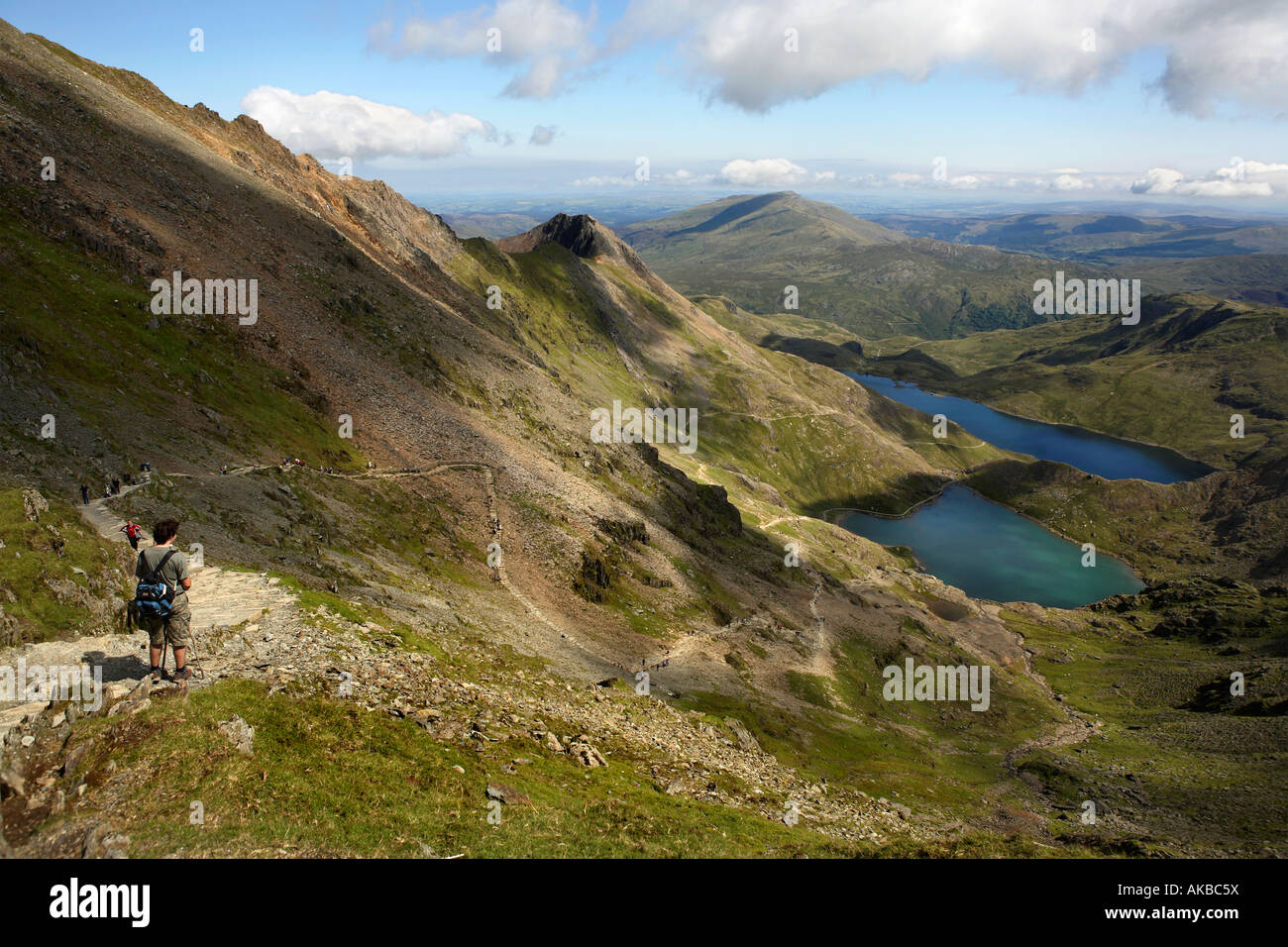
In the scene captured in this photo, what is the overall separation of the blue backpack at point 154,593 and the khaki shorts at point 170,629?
0.47 meters

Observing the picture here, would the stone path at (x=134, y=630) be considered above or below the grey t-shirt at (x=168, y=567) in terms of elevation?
below

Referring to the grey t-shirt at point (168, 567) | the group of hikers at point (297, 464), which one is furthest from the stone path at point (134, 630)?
the group of hikers at point (297, 464)

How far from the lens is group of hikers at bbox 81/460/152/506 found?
35.4 meters

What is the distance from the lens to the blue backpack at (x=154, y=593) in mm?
18578

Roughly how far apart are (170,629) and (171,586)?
1817 mm

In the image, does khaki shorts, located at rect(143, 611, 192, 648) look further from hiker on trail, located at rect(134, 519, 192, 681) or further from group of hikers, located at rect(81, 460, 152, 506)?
group of hikers, located at rect(81, 460, 152, 506)

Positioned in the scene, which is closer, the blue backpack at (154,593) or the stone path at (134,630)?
the blue backpack at (154,593)

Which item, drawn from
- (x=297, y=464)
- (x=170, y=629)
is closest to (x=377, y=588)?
(x=297, y=464)

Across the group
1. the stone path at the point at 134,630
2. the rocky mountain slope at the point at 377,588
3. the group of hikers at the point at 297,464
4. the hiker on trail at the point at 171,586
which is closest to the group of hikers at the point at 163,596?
the hiker on trail at the point at 171,586

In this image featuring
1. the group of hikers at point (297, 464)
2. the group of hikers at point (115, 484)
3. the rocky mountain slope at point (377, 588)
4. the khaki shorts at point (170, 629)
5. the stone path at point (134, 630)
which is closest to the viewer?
the rocky mountain slope at point (377, 588)

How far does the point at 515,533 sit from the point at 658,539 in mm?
28120

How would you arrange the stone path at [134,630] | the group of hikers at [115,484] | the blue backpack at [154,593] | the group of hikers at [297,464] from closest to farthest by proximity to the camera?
the blue backpack at [154,593] → the stone path at [134,630] → the group of hikers at [115,484] → the group of hikers at [297,464]

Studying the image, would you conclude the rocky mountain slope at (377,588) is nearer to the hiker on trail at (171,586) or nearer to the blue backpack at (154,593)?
the hiker on trail at (171,586)
